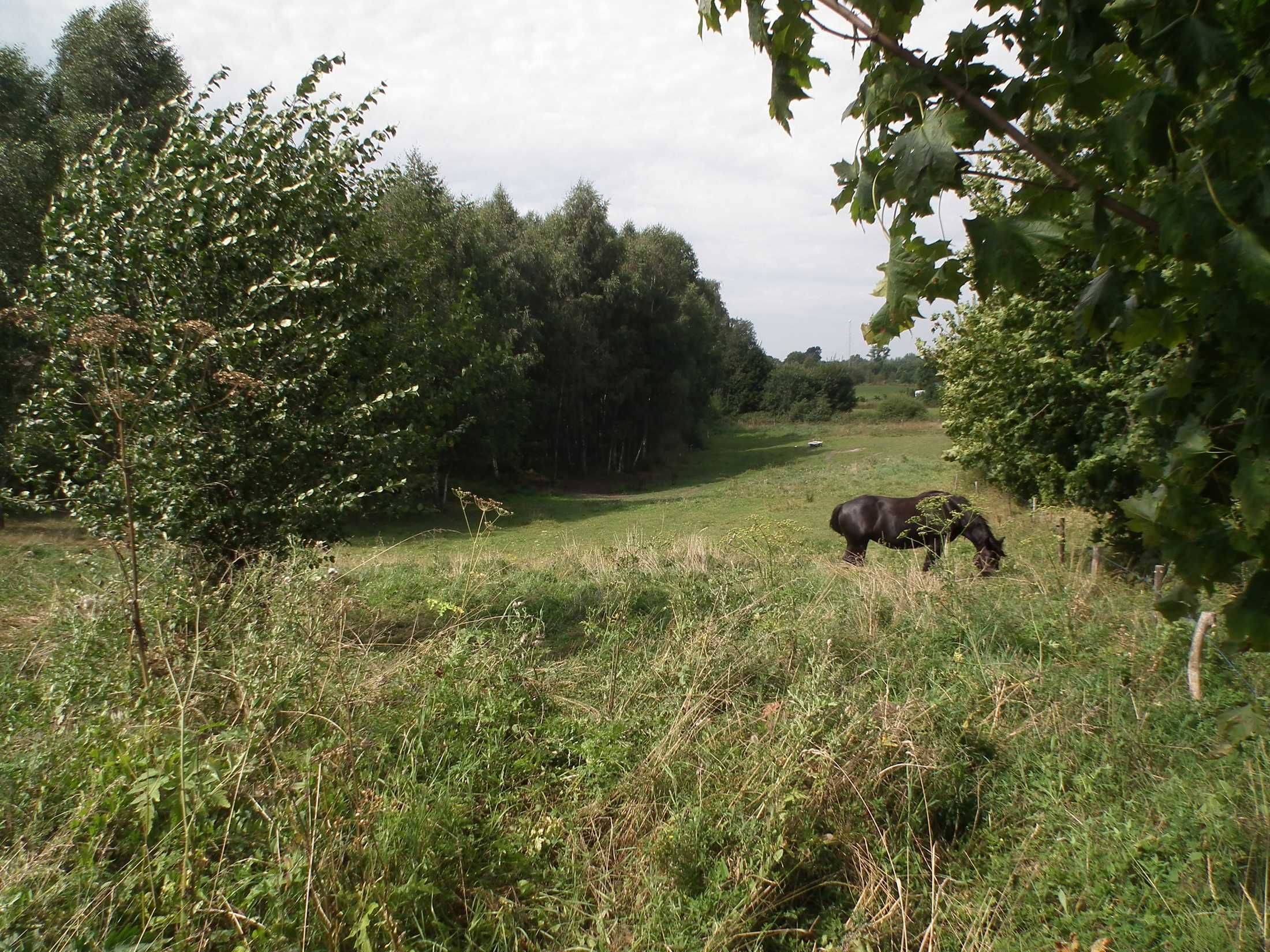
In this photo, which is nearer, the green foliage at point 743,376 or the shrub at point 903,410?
the shrub at point 903,410

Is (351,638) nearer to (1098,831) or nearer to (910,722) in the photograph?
(910,722)

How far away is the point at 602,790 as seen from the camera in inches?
166

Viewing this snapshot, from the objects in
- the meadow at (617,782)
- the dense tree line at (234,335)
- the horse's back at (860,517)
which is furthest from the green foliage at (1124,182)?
the horse's back at (860,517)

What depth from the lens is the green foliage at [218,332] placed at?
698 cm

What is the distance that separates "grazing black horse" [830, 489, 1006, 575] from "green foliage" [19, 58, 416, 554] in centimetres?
676

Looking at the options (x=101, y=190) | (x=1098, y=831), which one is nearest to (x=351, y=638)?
(x=101, y=190)

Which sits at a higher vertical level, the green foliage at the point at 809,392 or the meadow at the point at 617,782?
the green foliage at the point at 809,392

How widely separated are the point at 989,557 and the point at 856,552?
9.04ft

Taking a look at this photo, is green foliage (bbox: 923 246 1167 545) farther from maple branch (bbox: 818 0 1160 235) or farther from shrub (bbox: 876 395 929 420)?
shrub (bbox: 876 395 929 420)

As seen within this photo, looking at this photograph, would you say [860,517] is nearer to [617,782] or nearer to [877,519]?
[877,519]

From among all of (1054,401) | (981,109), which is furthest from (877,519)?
(981,109)

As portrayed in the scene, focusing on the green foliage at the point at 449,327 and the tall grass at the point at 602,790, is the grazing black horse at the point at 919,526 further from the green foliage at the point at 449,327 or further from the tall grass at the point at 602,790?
the green foliage at the point at 449,327

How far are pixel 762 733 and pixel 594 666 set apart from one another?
1.80m

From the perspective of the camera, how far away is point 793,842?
3859 mm
